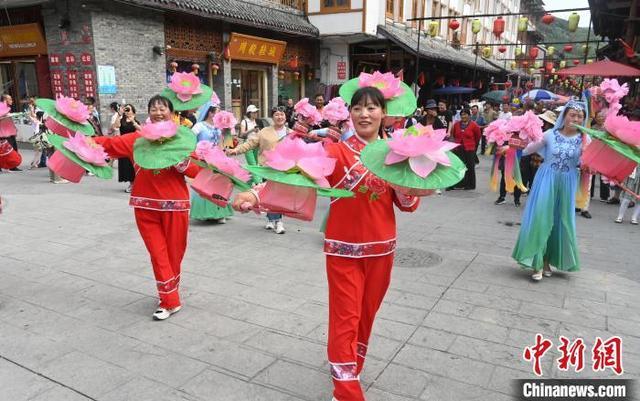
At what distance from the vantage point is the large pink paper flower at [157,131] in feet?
10.8

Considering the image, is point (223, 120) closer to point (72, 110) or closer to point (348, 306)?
point (72, 110)

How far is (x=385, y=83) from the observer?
108 inches

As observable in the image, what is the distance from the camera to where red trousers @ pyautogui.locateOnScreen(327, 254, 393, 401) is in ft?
7.97

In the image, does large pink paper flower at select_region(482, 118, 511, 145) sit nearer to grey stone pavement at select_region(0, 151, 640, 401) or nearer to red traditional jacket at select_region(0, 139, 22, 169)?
grey stone pavement at select_region(0, 151, 640, 401)

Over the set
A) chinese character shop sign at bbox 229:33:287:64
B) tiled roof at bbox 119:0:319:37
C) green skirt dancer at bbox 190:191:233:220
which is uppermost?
tiled roof at bbox 119:0:319:37

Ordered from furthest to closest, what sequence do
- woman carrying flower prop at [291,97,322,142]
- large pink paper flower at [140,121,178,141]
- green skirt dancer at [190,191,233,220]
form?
green skirt dancer at [190,191,233,220]
woman carrying flower prop at [291,97,322,142]
large pink paper flower at [140,121,178,141]

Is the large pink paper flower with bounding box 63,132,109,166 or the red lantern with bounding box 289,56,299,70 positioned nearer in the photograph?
the large pink paper flower with bounding box 63,132,109,166

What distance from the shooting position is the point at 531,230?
4617 millimetres

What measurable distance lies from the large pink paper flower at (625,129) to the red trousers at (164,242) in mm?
3128

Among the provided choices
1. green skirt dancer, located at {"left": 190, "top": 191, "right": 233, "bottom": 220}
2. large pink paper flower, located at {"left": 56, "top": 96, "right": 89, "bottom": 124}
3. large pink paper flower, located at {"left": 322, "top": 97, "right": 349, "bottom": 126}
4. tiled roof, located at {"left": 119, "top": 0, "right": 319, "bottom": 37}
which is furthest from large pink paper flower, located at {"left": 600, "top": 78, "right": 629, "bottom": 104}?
tiled roof, located at {"left": 119, "top": 0, "right": 319, "bottom": 37}

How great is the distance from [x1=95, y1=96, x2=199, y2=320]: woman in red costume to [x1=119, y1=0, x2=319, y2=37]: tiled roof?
9317 mm

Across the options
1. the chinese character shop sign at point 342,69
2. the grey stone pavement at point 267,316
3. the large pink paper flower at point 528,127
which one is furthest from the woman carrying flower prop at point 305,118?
the chinese character shop sign at point 342,69

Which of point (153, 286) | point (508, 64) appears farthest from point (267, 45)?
point (508, 64)

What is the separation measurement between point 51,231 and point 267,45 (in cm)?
1221
